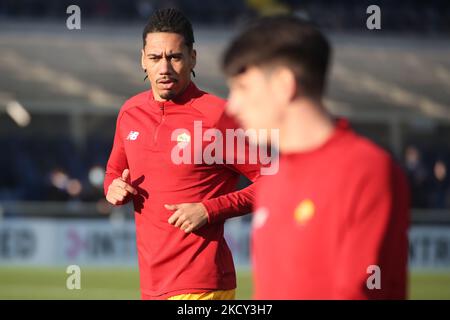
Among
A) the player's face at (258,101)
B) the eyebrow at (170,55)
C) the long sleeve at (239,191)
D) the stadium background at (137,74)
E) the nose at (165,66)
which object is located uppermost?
the stadium background at (137,74)

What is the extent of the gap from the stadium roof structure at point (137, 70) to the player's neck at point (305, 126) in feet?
91.3

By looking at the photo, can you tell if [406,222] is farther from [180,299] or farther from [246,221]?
[246,221]

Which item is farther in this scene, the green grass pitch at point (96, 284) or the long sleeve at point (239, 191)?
the green grass pitch at point (96, 284)

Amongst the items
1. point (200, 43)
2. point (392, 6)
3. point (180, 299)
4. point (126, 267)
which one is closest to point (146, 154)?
point (180, 299)

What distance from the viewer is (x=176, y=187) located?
5.52 m

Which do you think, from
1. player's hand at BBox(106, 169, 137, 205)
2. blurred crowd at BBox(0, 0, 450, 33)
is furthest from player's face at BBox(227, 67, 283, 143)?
blurred crowd at BBox(0, 0, 450, 33)

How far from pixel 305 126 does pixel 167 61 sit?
101 inches

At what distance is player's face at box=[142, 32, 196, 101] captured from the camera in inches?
217

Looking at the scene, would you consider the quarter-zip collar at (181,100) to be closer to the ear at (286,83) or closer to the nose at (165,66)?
the nose at (165,66)

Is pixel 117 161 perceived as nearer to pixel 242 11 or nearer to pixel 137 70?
pixel 137 70

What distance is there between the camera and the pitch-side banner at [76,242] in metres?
21.6

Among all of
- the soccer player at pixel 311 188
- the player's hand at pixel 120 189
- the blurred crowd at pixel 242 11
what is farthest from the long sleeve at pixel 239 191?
the blurred crowd at pixel 242 11

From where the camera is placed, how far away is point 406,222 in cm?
293

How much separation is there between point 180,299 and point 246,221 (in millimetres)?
17120
